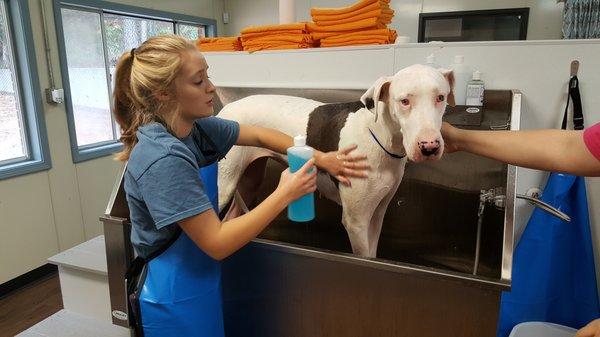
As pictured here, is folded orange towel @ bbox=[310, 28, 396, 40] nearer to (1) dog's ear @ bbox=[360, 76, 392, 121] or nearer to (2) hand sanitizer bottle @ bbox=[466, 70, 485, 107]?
(2) hand sanitizer bottle @ bbox=[466, 70, 485, 107]

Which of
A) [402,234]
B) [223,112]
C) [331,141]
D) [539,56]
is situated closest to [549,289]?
[402,234]

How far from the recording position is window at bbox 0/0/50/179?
266 cm

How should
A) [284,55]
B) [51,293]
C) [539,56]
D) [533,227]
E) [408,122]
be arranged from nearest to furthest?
[408,122] < [539,56] < [533,227] < [284,55] < [51,293]

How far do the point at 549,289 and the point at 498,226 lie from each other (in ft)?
1.31

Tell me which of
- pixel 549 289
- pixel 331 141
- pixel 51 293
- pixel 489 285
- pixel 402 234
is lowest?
Answer: pixel 51 293

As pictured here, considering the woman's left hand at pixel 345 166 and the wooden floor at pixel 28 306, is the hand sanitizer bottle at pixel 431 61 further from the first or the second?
the wooden floor at pixel 28 306

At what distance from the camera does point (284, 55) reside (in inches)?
74.2

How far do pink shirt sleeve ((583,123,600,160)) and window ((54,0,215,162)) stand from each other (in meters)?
3.00

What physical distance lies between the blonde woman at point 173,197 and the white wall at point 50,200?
2.25 meters

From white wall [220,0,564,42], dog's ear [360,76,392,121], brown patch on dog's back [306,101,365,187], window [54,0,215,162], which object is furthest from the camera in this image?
white wall [220,0,564,42]

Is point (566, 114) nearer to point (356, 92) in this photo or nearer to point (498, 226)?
point (498, 226)

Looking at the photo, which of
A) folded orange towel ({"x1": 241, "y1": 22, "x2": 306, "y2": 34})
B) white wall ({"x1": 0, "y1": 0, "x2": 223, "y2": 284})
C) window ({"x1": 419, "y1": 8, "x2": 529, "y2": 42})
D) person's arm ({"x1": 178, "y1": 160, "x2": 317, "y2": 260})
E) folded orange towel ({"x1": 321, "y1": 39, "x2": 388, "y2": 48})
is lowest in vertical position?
white wall ({"x1": 0, "y1": 0, "x2": 223, "y2": 284})

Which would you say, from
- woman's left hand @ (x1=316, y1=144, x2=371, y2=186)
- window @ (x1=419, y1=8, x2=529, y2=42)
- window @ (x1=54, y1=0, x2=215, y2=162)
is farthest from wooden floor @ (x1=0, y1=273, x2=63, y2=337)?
window @ (x1=419, y1=8, x2=529, y2=42)

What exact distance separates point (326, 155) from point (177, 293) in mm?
558
